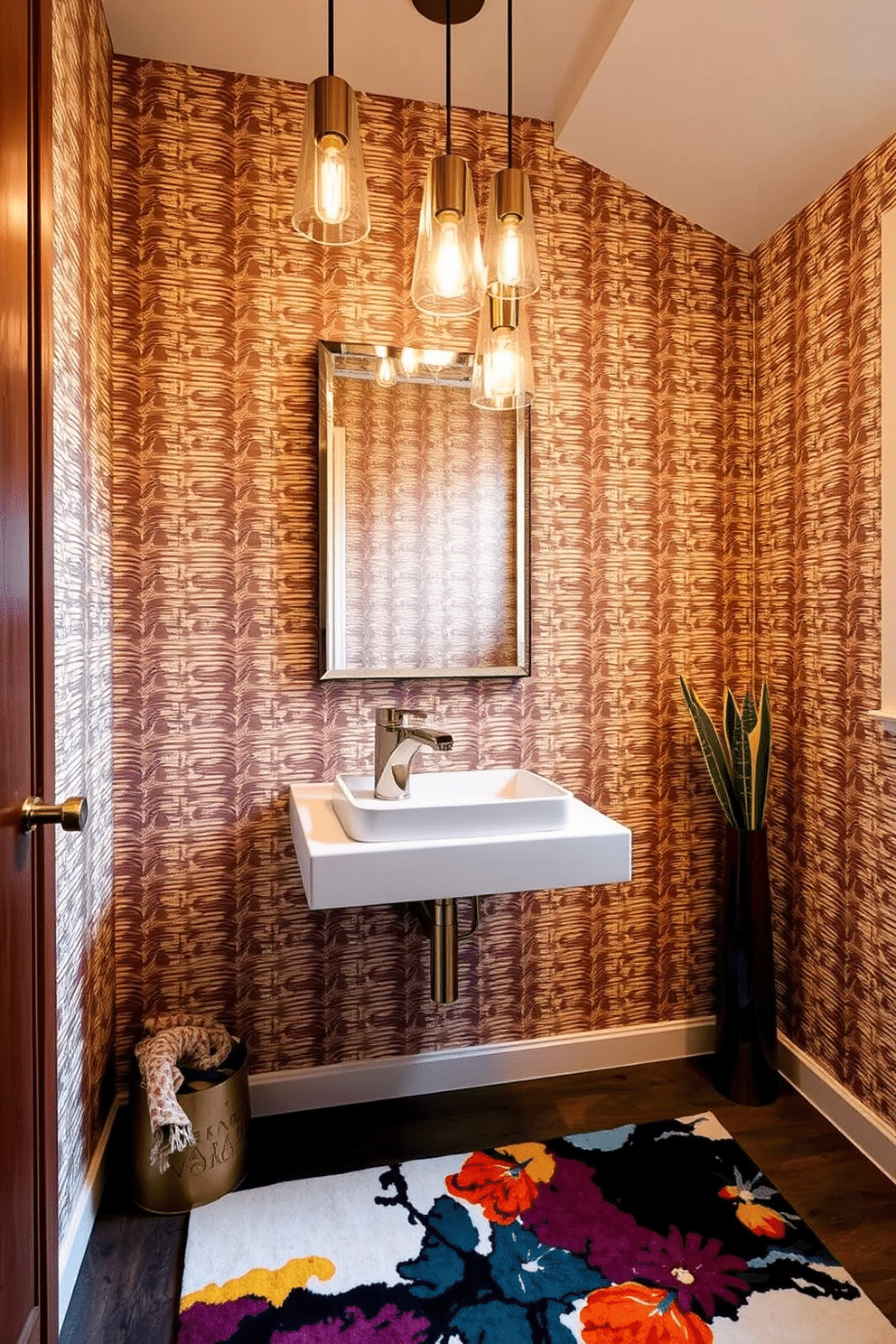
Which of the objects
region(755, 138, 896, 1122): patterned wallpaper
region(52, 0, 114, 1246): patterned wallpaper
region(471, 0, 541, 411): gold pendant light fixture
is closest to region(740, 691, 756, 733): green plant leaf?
region(755, 138, 896, 1122): patterned wallpaper

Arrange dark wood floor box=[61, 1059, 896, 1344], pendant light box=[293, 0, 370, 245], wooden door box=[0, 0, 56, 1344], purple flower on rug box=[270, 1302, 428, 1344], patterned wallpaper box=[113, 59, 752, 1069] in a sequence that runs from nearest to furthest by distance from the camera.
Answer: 1. wooden door box=[0, 0, 56, 1344]
2. pendant light box=[293, 0, 370, 245]
3. purple flower on rug box=[270, 1302, 428, 1344]
4. dark wood floor box=[61, 1059, 896, 1344]
5. patterned wallpaper box=[113, 59, 752, 1069]

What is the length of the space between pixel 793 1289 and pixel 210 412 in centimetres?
224

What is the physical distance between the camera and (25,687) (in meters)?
0.95

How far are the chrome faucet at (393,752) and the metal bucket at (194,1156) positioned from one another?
2.38 ft

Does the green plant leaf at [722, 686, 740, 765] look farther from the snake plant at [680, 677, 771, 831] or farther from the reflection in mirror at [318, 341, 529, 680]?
the reflection in mirror at [318, 341, 529, 680]

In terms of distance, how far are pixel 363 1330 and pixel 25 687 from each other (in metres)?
1.29

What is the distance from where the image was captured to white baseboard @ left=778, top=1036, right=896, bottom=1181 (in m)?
1.84

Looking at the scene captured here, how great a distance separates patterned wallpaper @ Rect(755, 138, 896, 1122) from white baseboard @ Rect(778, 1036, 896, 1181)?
4cm

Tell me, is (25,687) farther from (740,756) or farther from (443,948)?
(740,756)

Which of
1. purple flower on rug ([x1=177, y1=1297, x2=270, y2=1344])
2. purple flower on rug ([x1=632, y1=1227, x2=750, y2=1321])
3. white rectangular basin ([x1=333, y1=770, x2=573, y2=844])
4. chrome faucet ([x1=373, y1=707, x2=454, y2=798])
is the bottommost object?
purple flower on rug ([x1=177, y1=1297, x2=270, y2=1344])

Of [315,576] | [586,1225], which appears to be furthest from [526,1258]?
[315,576]

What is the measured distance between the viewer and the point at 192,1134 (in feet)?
5.55

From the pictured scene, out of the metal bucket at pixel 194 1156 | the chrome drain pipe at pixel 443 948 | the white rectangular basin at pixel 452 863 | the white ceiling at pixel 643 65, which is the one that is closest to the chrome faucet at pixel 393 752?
the white rectangular basin at pixel 452 863

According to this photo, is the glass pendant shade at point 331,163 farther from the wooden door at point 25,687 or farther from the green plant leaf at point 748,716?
the green plant leaf at point 748,716
